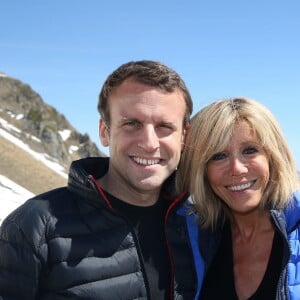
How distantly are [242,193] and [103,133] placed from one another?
1.82 meters

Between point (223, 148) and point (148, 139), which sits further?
point (223, 148)

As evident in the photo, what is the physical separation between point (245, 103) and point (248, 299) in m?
2.27

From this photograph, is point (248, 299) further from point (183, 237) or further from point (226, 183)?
point (226, 183)

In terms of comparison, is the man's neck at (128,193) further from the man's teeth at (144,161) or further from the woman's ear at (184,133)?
the woman's ear at (184,133)

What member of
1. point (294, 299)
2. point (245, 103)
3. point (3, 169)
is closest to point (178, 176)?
point (245, 103)

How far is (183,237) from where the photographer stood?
518cm

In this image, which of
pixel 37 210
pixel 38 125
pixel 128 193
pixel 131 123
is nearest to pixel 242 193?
pixel 128 193

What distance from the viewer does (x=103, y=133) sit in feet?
17.3

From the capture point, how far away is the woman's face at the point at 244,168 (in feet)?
17.3

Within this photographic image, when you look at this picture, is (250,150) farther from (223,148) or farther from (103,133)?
(103,133)

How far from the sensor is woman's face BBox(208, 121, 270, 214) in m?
5.27

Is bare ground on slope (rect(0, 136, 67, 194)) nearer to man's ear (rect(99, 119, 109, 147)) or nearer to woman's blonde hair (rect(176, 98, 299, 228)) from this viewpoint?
woman's blonde hair (rect(176, 98, 299, 228))

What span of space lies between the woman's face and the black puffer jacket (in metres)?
1.22

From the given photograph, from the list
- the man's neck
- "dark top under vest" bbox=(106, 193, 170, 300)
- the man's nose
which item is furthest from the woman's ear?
"dark top under vest" bbox=(106, 193, 170, 300)
